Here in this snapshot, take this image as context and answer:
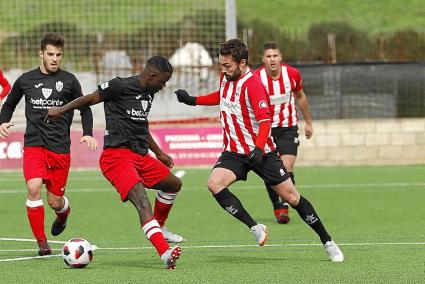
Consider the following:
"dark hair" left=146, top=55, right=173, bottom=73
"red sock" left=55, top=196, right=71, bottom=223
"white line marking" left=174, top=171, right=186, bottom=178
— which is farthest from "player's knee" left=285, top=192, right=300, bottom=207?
"white line marking" left=174, top=171, right=186, bottom=178

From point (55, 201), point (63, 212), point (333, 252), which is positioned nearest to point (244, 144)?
point (333, 252)

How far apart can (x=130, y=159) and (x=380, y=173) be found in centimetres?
1132

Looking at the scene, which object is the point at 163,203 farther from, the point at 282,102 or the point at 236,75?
the point at 282,102

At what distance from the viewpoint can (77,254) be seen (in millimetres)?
9211

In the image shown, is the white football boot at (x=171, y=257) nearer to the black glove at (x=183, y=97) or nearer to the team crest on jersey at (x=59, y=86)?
the black glove at (x=183, y=97)

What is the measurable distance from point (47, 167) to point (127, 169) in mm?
1335

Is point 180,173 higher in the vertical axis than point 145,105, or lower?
lower

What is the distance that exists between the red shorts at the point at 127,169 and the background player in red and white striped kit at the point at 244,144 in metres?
0.50

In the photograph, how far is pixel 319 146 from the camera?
22000 millimetres

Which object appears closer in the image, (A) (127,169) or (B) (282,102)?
(A) (127,169)

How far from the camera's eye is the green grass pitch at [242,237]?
28.7 feet

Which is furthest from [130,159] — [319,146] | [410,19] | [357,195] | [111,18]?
[410,19]

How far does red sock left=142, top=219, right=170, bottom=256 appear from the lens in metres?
9.04

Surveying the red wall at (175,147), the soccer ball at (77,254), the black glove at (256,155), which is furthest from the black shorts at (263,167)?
the red wall at (175,147)
